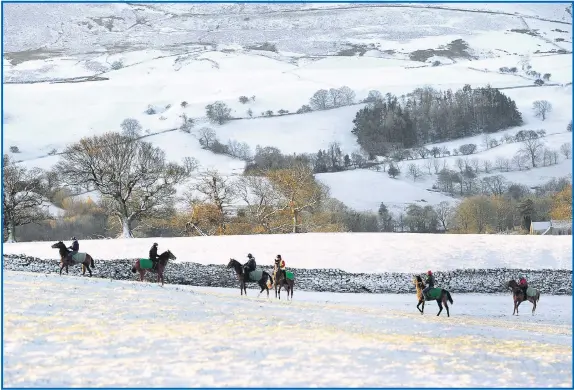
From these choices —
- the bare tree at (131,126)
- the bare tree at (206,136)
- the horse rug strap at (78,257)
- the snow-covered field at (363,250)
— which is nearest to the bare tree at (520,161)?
the bare tree at (206,136)

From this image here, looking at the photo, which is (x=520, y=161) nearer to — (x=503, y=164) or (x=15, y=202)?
(x=503, y=164)

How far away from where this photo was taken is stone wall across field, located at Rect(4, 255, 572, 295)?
33.2 metres

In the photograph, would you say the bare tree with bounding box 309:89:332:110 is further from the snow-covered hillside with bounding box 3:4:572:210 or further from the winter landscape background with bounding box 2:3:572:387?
the snow-covered hillside with bounding box 3:4:572:210

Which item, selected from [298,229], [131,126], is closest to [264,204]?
[298,229]

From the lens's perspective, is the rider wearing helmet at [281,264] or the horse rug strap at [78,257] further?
the horse rug strap at [78,257]

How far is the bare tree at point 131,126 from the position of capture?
15338 cm

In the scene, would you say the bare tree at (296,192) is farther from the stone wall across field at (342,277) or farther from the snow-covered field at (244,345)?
the snow-covered field at (244,345)

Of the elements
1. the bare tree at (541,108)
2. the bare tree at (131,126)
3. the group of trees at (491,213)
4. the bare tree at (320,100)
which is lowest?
the group of trees at (491,213)

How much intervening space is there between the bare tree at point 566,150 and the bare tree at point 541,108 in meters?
16.5

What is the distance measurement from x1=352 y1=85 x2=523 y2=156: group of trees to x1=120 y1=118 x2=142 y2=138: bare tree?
42.2 meters

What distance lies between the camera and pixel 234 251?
37875mm

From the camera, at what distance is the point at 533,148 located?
137875 mm

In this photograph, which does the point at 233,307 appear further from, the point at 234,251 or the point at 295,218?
the point at 295,218

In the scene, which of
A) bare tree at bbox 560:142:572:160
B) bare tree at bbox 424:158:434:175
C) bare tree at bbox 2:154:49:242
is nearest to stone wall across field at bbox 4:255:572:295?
bare tree at bbox 2:154:49:242
